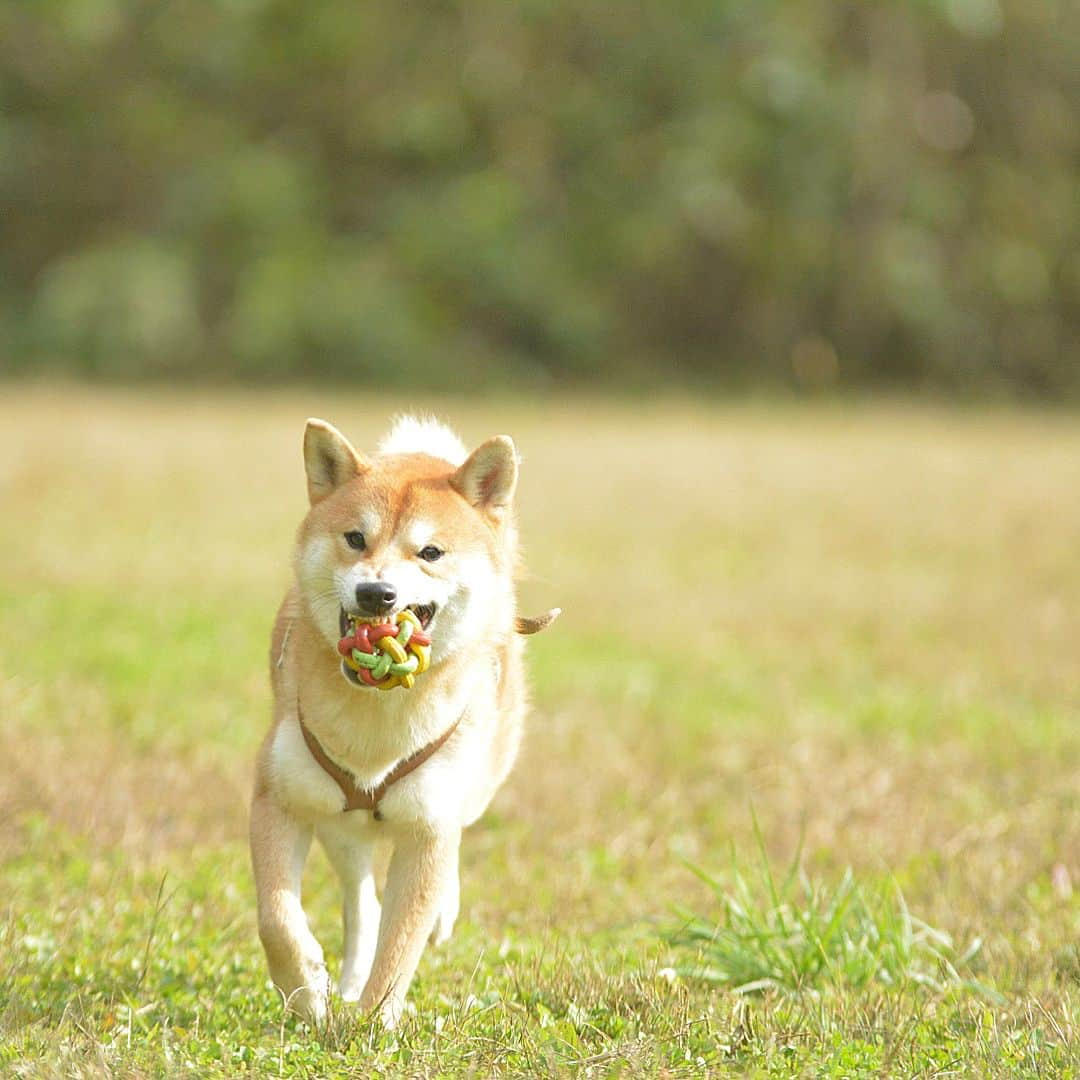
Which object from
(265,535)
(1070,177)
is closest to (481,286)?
(1070,177)

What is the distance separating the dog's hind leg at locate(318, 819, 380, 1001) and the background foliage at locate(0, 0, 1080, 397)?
62.7 feet

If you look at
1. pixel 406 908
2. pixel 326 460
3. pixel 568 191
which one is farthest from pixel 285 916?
pixel 568 191

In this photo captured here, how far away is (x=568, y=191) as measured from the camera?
25031mm

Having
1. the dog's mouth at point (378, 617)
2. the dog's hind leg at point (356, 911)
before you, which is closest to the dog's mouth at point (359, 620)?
the dog's mouth at point (378, 617)

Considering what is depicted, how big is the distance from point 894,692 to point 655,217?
16625mm

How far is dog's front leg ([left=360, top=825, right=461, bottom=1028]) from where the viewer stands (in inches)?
148

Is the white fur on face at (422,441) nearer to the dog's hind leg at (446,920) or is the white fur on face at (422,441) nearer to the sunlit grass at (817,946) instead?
the dog's hind leg at (446,920)

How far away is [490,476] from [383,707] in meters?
0.66

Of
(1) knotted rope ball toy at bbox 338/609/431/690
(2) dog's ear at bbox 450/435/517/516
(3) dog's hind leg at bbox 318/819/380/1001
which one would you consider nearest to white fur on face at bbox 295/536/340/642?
(1) knotted rope ball toy at bbox 338/609/431/690

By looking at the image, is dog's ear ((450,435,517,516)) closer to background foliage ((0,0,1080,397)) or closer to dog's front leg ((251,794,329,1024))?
dog's front leg ((251,794,329,1024))

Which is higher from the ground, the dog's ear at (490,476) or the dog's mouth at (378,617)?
the dog's ear at (490,476)

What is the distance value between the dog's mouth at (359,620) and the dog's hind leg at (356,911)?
2.10 feet

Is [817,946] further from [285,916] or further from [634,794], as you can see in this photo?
[634,794]

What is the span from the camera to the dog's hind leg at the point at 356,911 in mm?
4277
